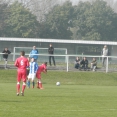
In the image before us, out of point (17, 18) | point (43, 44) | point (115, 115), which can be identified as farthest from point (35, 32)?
point (115, 115)

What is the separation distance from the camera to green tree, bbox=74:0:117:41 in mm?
87562

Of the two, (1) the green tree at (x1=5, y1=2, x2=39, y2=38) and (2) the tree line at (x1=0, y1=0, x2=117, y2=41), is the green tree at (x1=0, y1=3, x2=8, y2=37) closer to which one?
(2) the tree line at (x1=0, y1=0, x2=117, y2=41)

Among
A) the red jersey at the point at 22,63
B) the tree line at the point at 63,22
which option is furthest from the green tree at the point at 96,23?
the red jersey at the point at 22,63

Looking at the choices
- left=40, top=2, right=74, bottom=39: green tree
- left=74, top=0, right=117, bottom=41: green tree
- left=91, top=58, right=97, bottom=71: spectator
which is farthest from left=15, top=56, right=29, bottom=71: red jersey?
left=74, top=0, right=117, bottom=41: green tree

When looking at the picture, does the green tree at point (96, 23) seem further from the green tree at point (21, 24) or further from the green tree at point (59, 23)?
the green tree at point (21, 24)

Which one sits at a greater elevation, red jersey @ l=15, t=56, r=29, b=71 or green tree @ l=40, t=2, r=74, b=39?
green tree @ l=40, t=2, r=74, b=39

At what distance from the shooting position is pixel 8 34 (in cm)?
8312

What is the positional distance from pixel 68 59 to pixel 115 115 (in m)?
25.7

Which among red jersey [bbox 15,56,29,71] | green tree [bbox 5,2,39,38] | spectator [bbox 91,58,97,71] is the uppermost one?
green tree [bbox 5,2,39,38]

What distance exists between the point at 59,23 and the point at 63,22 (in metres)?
0.92

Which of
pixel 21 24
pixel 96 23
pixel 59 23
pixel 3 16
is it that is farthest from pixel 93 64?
pixel 3 16

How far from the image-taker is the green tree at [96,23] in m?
87.6

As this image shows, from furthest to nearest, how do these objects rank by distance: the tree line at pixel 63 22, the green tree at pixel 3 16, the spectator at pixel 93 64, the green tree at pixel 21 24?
the green tree at pixel 3 16 → the tree line at pixel 63 22 → the green tree at pixel 21 24 → the spectator at pixel 93 64

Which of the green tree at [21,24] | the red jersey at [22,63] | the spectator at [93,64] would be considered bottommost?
the spectator at [93,64]
